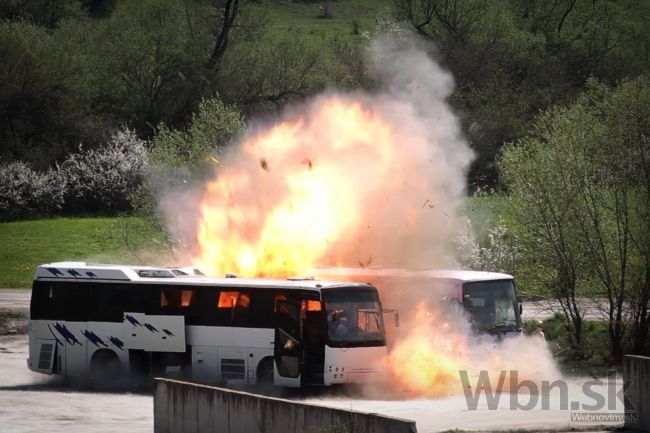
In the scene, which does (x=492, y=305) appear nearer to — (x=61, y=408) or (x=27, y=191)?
(x=61, y=408)

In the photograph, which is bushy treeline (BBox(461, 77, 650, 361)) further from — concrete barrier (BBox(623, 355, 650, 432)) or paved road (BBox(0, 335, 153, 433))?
paved road (BBox(0, 335, 153, 433))

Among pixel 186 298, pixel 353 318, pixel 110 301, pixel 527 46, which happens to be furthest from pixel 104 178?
pixel 353 318

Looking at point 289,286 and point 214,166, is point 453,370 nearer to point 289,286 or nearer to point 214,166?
point 289,286

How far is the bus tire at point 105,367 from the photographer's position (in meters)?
29.0

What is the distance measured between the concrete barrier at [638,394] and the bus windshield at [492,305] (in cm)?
850

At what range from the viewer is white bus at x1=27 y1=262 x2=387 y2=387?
26547mm

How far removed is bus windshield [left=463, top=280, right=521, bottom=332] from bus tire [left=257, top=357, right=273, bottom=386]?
6017 mm

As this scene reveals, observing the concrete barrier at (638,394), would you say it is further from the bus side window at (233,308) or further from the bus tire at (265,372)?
the bus side window at (233,308)

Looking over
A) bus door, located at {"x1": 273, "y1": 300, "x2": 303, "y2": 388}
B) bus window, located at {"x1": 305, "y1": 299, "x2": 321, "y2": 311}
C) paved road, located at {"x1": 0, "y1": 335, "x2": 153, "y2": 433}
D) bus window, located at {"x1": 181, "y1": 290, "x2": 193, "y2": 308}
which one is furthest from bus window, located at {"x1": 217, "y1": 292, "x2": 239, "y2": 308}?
paved road, located at {"x1": 0, "y1": 335, "x2": 153, "y2": 433}

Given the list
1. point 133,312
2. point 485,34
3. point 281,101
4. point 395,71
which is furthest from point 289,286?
point 485,34

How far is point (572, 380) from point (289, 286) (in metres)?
8.08

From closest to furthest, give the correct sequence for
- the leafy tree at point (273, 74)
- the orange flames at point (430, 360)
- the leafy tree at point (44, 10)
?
1. the orange flames at point (430, 360)
2. the leafy tree at point (273, 74)
3. the leafy tree at point (44, 10)

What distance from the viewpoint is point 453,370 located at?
28.1 meters

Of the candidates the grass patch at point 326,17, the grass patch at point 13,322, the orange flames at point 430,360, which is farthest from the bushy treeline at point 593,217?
the grass patch at point 326,17
